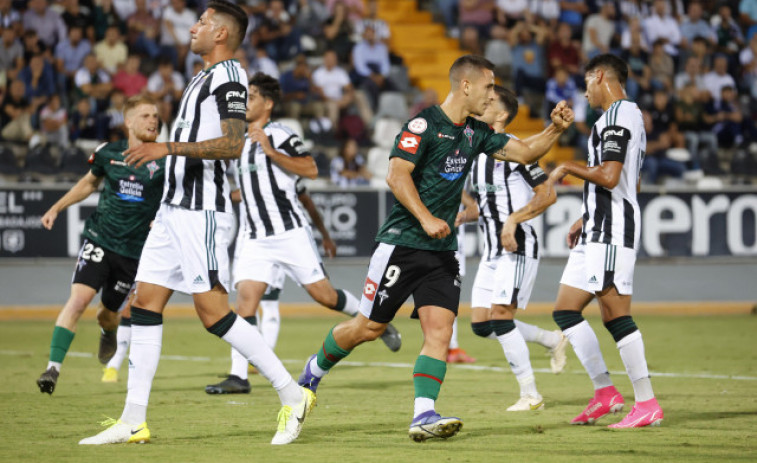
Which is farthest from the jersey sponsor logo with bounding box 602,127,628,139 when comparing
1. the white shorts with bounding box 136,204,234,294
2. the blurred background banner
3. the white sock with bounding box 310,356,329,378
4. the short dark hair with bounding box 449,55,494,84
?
the blurred background banner

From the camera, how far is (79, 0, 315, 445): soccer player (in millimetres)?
6766

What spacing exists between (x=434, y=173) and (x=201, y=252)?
1.52 meters

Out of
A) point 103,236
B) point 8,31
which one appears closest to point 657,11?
point 8,31

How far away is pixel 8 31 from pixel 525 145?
49.5 ft

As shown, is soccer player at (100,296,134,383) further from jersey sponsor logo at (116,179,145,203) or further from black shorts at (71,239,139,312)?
jersey sponsor logo at (116,179,145,203)

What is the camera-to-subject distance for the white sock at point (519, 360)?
28.5 feet

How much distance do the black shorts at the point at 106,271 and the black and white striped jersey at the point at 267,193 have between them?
1.18 meters

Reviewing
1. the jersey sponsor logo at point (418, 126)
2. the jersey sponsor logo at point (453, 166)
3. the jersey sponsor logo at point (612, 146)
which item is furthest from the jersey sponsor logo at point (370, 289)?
the jersey sponsor logo at point (612, 146)

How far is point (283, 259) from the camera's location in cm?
1013

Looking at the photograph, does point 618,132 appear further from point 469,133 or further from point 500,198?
point 500,198

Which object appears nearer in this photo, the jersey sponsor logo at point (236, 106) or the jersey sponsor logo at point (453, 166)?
the jersey sponsor logo at point (236, 106)

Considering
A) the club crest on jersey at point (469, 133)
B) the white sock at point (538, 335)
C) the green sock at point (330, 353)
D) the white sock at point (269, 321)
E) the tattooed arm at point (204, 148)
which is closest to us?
the tattooed arm at point (204, 148)

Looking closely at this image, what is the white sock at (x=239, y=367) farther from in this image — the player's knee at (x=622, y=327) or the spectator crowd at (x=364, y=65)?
the spectator crowd at (x=364, y=65)

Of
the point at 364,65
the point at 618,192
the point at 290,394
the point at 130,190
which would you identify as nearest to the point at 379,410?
the point at 290,394
